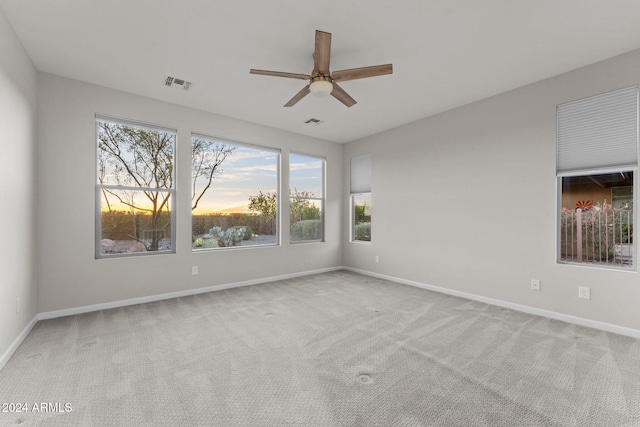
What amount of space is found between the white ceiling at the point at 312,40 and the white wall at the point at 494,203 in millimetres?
334

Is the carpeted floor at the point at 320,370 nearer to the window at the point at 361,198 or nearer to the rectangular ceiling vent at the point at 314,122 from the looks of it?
the window at the point at 361,198

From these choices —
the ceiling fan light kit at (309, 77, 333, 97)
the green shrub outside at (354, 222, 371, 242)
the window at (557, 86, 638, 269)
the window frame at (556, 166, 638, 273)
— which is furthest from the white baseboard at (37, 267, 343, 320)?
the window at (557, 86, 638, 269)

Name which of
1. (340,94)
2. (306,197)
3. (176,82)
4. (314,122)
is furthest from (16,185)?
(306,197)

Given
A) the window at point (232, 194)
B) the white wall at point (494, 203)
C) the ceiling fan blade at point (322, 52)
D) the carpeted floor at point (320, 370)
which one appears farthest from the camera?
the window at point (232, 194)

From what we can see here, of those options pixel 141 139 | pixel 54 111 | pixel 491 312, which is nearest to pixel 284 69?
pixel 141 139

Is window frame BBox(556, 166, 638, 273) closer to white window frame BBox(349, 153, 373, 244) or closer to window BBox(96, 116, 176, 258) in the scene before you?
white window frame BBox(349, 153, 373, 244)

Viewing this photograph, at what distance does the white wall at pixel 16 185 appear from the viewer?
2281 millimetres

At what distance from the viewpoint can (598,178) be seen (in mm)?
3070

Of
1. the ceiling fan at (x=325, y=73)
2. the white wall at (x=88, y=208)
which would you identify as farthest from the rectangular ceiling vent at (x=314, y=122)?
the ceiling fan at (x=325, y=73)

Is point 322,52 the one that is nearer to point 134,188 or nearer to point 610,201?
point 134,188

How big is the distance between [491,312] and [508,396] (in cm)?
180

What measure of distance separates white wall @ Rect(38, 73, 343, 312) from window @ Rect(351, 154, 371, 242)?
2.44 m

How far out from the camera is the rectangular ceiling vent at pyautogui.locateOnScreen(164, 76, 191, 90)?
3.34 metres

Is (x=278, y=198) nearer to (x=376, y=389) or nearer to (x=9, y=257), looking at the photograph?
(x=9, y=257)
